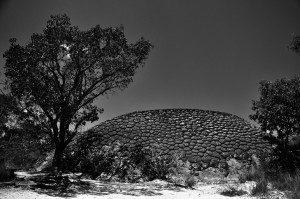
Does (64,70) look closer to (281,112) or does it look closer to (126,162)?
(126,162)

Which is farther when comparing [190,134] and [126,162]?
[190,134]

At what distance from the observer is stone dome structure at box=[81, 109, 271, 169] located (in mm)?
15750

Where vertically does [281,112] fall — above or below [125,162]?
above

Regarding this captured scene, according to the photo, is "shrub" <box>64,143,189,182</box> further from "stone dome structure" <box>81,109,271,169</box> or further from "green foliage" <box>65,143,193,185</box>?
"stone dome structure" <box>81,109,271,169</box>

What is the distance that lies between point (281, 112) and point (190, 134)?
6007mm

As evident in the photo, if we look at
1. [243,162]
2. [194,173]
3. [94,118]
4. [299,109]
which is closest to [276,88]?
[299,109]

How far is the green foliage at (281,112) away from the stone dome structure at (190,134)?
1.17 meters

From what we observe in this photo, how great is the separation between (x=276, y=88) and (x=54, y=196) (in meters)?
13.4

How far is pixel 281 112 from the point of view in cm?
1457

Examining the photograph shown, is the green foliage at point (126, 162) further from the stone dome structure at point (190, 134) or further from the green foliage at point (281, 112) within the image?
the green foliage at point (281, 112)

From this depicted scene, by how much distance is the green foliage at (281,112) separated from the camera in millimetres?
13859

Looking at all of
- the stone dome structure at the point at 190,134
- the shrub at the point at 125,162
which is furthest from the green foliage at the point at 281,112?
the shrub at the point at 125,162

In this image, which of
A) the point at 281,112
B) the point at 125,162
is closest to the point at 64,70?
the point at 125,162

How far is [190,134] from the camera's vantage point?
18.0m
